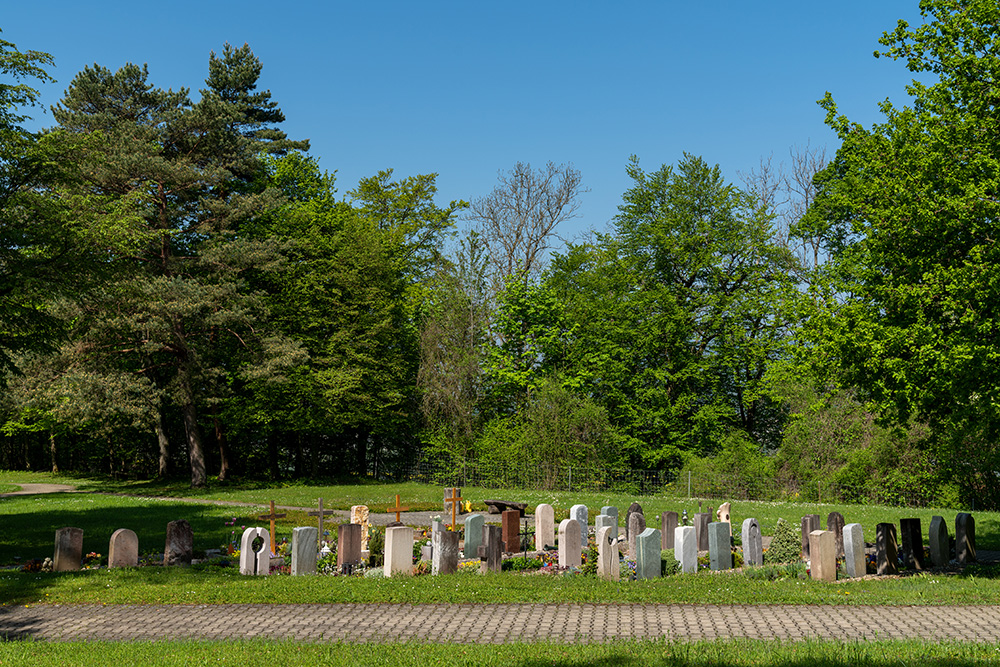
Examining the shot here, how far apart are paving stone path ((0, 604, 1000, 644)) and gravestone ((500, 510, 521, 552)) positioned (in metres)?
5.32

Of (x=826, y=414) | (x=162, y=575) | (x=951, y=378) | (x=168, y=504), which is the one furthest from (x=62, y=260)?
(x=826, y=414)

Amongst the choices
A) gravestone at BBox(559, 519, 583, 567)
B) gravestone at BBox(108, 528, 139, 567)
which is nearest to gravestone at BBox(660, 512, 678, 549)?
gravestone at BBox(559, 519, 583, 567)

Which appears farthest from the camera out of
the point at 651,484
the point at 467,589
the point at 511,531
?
the point at 651,484

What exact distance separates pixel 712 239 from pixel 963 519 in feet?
80.5

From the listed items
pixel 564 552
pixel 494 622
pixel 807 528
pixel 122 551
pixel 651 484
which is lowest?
pixel 651 484

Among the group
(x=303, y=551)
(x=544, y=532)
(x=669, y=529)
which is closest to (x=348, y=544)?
(x=303, y=551)

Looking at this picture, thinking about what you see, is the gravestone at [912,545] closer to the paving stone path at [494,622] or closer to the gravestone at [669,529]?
the paving stone path at [494,622]

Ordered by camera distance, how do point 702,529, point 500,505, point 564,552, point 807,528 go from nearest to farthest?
point 564,552 → point 807,528 → point 702,529 → point 500,505

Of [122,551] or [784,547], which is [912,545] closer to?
[784,547]

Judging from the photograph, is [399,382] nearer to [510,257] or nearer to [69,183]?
[510,257]

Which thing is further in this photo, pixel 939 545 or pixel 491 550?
pixel 939 545

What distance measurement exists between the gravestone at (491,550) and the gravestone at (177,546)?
196 inches

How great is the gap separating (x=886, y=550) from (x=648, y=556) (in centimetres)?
428

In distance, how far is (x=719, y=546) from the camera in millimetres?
13617
